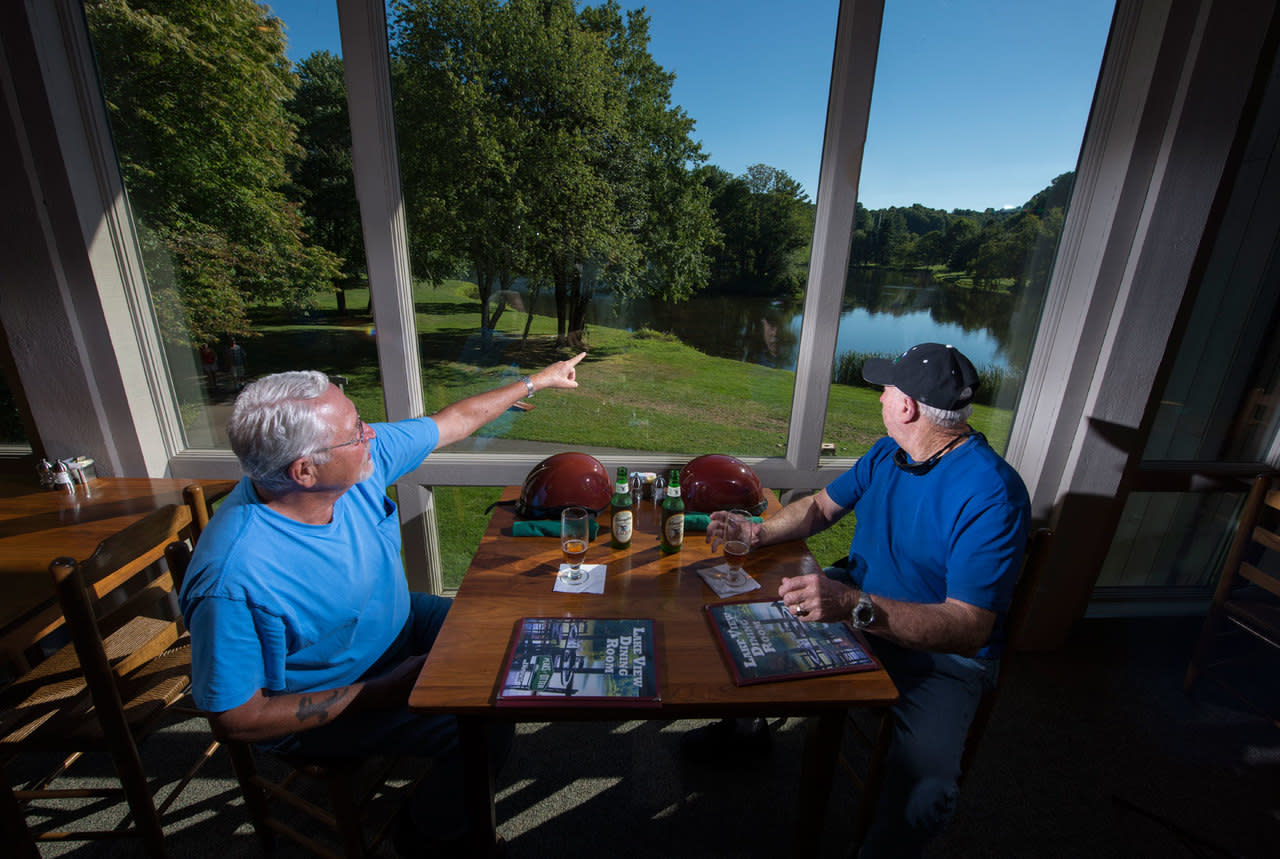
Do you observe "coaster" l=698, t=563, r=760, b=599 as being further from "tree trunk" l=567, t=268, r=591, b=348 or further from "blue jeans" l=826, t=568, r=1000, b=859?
"tree trunk" l=567, t=268, r=591, b=348

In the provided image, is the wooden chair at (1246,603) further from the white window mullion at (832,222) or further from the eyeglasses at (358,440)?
the eyeglasses at (358,440)

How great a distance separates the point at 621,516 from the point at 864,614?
32.9 inches

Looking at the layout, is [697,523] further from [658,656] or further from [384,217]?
[384,217]

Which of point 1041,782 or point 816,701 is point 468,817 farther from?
point 1041,782

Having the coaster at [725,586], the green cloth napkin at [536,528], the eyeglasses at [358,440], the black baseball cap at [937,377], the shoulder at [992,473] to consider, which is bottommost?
the coaster at [725,586]

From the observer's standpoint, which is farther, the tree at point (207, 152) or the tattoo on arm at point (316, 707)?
the tree at point (207, 152)

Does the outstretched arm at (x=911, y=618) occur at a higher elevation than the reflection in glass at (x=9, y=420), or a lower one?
lower

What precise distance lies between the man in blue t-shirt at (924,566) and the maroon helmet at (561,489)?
0.51 meters

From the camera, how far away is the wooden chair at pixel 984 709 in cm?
165

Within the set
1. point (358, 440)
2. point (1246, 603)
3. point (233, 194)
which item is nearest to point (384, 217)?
point (233, 194)

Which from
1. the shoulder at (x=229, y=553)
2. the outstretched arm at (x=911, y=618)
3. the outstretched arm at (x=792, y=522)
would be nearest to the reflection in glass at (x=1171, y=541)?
the outstretched arm at (x=792, y=522)

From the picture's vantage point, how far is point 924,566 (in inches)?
69.0

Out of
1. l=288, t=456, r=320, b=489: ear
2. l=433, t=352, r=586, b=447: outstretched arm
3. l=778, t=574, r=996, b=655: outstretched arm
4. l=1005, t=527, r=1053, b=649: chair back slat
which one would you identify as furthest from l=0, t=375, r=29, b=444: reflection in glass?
l=1005, t=527, r=1053, b=649: chair back slat

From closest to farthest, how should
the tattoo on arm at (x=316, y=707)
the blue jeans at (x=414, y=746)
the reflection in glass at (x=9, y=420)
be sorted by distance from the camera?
the tattoo on arm at (x=316, y=707), the blue jeans at (x=414, y=746), the reflection in glass at (x=9, y=420)
